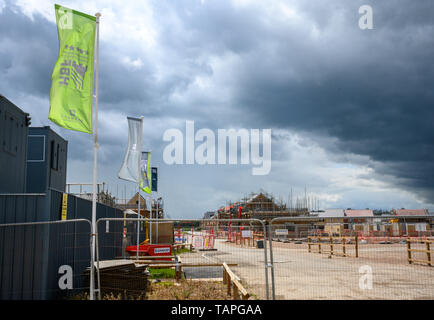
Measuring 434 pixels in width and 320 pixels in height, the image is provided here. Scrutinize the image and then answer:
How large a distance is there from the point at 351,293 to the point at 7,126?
35.5 ft

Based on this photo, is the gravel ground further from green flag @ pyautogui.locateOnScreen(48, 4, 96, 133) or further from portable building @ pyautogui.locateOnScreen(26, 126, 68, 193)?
portable building @ pyautogui.locateOnScreen(26, 126, 68, 193)

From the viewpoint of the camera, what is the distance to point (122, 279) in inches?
375

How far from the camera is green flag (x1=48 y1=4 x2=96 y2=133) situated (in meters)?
8.86

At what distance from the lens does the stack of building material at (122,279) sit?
916 centimetres

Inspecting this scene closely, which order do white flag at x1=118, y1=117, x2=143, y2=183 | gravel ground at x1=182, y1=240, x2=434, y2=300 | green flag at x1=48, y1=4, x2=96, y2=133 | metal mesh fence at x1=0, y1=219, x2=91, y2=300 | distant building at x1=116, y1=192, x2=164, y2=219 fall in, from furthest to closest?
distant building at x1=116, y1=192, x2=164, y2=219
white flag at x1=118, y1=117, x2=143, y2=183
gravel ground at x1=182, y1=240, x2=434, y2=300
green flag at x1=48, y1=4, x2=96, y2=133
metal mesh fence at x1=0, y1=219, x2=91, y2=300

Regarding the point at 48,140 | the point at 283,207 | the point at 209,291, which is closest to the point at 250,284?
the point at 209,291

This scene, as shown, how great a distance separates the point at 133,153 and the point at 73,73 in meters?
8.19

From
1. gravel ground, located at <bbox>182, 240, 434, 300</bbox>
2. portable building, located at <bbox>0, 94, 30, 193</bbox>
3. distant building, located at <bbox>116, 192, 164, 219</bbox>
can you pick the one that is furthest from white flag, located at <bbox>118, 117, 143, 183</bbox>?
distant building, located at <bbox>116, 192, 164, 219</bbox>

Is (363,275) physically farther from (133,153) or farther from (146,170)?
(146,170)

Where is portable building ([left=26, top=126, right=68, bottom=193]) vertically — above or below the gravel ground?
above

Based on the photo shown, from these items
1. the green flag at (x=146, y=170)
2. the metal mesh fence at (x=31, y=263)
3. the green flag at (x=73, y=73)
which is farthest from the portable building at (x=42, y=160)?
the green flag at (x=146, y=170)

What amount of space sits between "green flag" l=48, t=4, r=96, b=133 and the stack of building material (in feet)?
11.2

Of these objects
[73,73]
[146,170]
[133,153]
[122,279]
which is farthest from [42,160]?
[146,170]
